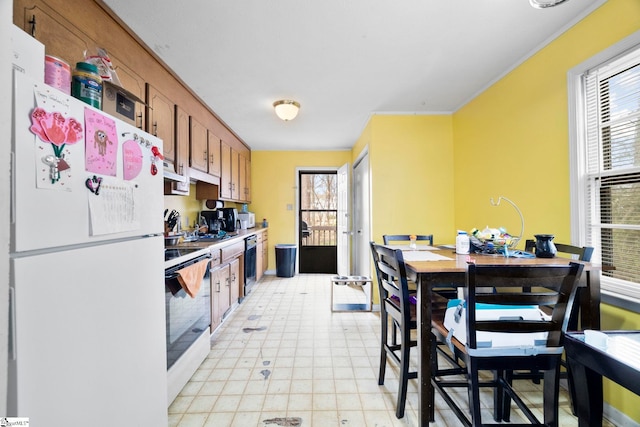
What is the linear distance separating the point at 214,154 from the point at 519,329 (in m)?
3.35

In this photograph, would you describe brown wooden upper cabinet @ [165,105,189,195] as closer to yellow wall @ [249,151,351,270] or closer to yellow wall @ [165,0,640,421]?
yellow wall @ [165,0,640,421]

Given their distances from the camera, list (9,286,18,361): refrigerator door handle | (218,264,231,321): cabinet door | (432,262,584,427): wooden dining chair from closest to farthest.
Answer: (9,286,18,361): refrigerator door handle, (432,262,584,427): wooden dining chair, (218,264,231,321): cabinet door

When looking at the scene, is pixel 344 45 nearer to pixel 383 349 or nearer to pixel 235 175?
pixel 383 349

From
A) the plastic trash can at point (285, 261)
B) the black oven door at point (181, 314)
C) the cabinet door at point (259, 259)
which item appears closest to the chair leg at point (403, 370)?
the black oven door at point (181, 314)

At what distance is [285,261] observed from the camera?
497 centimetres

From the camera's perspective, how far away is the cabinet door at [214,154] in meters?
3.24

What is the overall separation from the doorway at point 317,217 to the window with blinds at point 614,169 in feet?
12.9

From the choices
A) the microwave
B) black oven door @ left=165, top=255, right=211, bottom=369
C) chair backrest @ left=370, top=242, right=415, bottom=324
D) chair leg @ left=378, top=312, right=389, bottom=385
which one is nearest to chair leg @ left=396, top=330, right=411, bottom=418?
chair backrest @ left=370, top=242, right=415, bottom=324

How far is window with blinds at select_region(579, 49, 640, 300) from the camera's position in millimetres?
1479

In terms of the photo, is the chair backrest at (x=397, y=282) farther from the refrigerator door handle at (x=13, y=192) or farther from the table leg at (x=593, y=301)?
the refrigerator door handle at (x=13, y=192)

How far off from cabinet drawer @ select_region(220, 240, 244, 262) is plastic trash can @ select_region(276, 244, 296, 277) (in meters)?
1.52

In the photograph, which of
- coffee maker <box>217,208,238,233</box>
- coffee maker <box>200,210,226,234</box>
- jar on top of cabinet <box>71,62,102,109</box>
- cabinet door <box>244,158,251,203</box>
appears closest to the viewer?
jar on top of cabinet <box>71,62,102,109</box>

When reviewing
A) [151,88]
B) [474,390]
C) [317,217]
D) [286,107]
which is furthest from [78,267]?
[317,217]

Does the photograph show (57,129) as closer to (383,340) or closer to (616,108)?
(383,340)
